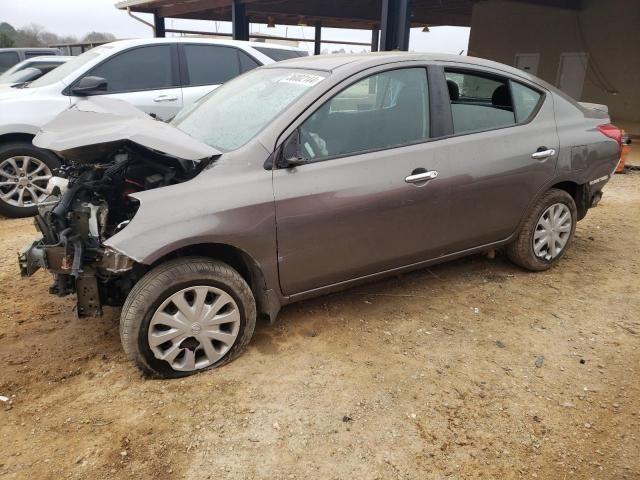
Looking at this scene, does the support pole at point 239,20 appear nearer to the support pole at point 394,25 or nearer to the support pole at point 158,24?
the support pole at point 158,24

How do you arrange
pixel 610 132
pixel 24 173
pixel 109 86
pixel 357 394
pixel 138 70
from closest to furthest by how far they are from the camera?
1. pixel 357 394
2. pixel 610 132
3. pixel 24 173
4. pixel 109 86
5. pixel 138 70

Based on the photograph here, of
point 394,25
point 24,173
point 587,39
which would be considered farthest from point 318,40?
point 24,173

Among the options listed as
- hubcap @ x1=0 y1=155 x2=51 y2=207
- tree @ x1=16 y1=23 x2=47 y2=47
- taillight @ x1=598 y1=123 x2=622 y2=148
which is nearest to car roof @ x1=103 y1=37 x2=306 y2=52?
hubcap @ x1=0 y1=155 x2=51 y2=207

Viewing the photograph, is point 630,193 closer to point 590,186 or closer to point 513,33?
point 590,186

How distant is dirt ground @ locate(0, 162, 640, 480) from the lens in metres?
2.30

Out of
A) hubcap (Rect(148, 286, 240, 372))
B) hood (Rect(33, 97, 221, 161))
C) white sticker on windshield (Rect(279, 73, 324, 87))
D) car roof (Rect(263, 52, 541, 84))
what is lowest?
hubcap (Rect(148, 286, 240, 372))

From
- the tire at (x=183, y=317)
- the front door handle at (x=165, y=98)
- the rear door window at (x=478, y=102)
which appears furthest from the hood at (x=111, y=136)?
the front door handle at (x=165, y=98)

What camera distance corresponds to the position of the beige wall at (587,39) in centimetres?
1241

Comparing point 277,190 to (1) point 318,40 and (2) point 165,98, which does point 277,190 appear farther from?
(1) point 318,40

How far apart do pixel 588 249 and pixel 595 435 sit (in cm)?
282

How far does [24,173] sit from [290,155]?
12.8ft

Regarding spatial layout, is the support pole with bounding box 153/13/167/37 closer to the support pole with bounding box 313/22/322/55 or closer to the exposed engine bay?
the support pole with bounding box 313/22/322/55

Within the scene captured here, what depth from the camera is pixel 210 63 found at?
21.0 ft

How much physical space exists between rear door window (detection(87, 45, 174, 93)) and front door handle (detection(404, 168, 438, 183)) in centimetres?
399
